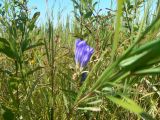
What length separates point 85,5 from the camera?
1639 millimetres

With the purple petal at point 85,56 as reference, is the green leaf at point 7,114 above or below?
below

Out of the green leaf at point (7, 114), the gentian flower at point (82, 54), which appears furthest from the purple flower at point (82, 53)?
the green leaf at point (7, 114)

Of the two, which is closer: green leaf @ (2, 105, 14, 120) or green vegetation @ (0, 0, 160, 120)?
green vegetation @ (0, 0, 160, 120)

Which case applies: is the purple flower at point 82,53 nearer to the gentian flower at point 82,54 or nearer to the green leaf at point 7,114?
the gentian flower at point 82,54

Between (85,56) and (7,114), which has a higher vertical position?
(85,56)

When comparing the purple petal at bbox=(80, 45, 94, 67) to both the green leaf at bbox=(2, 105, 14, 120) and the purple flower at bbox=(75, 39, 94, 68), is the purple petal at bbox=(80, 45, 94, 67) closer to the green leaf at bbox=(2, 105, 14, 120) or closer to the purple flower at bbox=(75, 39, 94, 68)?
the purple flower at bbox=(75, 39, 94, 68)

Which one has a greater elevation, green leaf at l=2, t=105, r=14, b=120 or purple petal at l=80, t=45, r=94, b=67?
purple petal at l=80, t=45, r=94, b=67

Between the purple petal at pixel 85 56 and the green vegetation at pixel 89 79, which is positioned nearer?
the green vegetation at pixel 89 79

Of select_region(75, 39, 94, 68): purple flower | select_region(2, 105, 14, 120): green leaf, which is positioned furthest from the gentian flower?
select_region(2, 105, 14, 120): green leaf

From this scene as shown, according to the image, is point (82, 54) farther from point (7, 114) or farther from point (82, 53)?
point (7, 114)

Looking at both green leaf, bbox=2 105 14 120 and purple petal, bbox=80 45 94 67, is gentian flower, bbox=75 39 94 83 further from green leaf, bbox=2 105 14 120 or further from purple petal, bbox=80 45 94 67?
green leaf, bbox=2 105 14 120

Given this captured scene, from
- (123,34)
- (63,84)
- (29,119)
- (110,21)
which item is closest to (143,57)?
(29,119)

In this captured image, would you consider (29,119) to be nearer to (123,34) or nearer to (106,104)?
(106,104)

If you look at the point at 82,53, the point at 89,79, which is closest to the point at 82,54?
the point at 82,53
